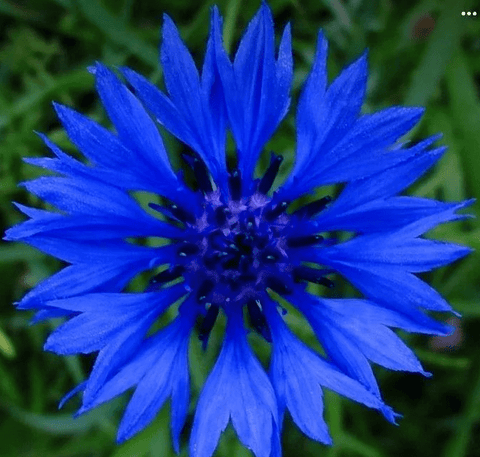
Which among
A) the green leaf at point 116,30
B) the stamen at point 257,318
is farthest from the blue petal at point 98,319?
the green leaf at point 116,30

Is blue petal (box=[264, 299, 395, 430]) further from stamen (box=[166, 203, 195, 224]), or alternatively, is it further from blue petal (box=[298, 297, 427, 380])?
stamen (box=[166, 203, 195, 224])

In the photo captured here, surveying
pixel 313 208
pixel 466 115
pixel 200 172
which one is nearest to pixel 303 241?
pixel 313 208

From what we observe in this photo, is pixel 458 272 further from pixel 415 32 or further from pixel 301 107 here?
pixel 301 107

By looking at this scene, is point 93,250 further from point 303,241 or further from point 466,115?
point 466,115

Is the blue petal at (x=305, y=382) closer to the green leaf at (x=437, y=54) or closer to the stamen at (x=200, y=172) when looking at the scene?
the stamen at (x=200, y=172)

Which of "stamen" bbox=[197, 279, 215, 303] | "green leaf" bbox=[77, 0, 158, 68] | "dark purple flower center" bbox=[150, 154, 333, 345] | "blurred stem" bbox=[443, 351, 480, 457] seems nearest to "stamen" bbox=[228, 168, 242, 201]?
"dark purple flower center" bbox=[150, 154, 333, 345]
